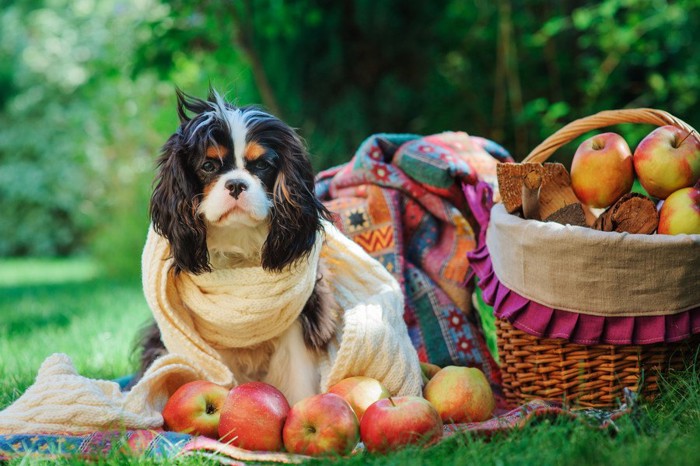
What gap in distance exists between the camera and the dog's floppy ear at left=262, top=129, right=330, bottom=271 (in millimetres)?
2332

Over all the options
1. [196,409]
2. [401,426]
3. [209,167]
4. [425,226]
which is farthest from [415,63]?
[401,426]

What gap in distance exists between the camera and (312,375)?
2.50 m

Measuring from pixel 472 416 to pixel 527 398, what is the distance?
0.83 ft

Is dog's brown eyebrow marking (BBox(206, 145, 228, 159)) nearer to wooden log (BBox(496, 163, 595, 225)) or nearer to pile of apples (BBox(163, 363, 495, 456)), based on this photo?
pile of apples (BBox(163, 363, 495, 456))

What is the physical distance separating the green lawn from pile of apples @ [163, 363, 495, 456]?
0.09 meters

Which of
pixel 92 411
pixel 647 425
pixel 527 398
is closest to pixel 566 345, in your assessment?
pixel 527 398

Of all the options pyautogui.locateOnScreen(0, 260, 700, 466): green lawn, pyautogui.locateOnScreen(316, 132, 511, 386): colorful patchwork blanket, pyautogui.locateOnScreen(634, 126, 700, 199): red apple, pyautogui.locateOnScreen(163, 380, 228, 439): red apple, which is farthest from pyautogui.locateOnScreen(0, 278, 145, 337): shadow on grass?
pyautogui.locateOnScreen(634, 126, 700, 199): red apple

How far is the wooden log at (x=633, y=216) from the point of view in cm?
226

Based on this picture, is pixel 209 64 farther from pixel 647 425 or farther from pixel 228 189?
pixel 647 425

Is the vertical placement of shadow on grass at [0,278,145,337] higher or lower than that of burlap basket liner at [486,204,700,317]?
lower

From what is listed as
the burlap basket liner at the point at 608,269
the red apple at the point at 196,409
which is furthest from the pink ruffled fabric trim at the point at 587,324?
the red apple at the point at 196,409

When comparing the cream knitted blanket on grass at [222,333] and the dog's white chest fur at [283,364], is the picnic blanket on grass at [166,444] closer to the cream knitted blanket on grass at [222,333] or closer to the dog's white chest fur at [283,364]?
the cream knitted blanket on grass at [222,333]

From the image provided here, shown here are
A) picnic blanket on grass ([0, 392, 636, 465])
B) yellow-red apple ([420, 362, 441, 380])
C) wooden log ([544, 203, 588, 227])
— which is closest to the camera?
picnic blanket on grass ([0, 392, 636, 465])

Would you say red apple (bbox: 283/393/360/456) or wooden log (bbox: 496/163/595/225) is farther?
wooden log (bbox: 496/163/595/225)
